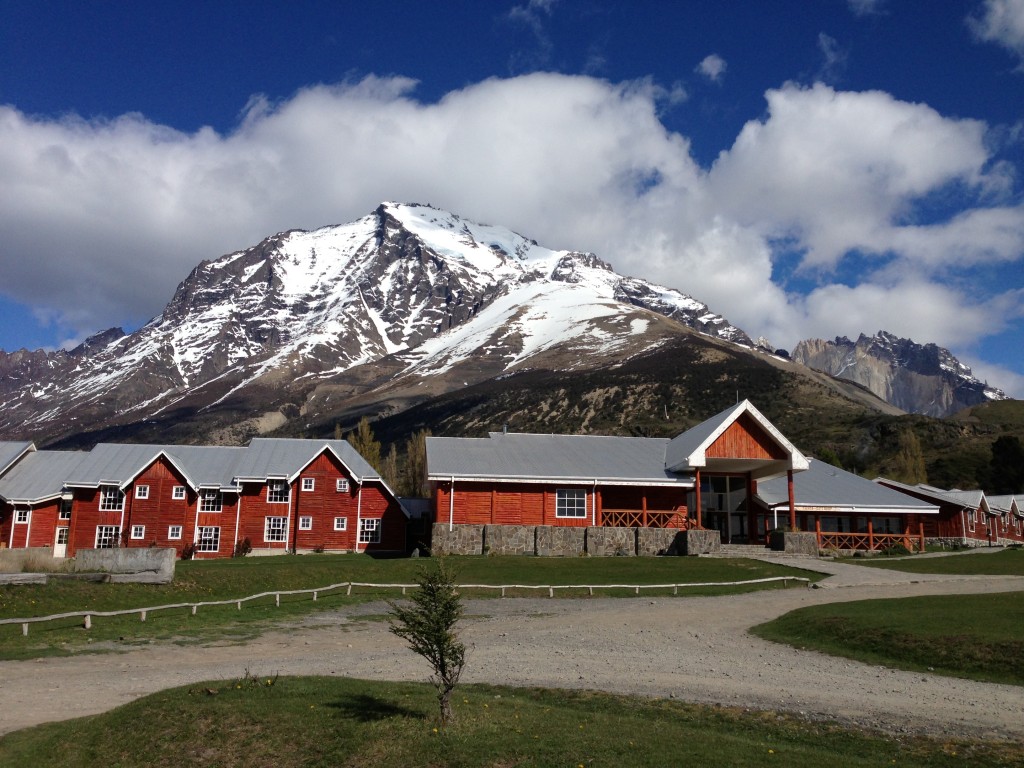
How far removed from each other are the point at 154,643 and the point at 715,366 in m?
182

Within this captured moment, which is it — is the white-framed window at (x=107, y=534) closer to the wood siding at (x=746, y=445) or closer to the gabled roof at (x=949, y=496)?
the wood siding at (x=746, y=445)

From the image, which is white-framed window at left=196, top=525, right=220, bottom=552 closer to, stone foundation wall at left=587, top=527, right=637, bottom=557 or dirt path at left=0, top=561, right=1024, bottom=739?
stone foundation wall at left=587, top=527, right=637, bottom=557

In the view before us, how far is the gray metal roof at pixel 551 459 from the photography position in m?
46.7

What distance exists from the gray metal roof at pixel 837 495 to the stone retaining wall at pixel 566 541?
10953mm

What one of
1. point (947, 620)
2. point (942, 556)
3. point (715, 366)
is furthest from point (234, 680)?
point (715, 366)

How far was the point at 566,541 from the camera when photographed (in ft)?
141

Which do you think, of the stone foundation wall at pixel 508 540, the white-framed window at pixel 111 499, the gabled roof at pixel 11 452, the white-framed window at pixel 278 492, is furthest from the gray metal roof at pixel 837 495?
the gabled roof at pixel 11 452

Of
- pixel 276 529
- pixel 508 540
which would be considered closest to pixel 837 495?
pixel 508 540

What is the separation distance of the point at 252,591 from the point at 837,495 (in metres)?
37.6

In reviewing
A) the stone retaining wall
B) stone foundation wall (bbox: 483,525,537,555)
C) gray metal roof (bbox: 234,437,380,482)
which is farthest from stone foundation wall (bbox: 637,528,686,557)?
gray metal roof (bbox: 234,437,380,482)

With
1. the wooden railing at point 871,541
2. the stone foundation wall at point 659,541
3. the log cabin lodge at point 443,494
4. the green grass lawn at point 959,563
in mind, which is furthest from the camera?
the wooden railing at point 871,541

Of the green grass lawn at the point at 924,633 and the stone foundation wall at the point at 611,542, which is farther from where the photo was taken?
the stone foundation wall at the point at 611,542

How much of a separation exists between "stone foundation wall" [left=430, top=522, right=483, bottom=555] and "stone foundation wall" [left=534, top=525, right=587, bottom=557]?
323 cm

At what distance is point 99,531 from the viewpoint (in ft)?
165
